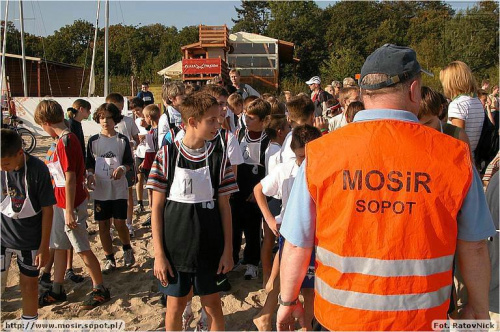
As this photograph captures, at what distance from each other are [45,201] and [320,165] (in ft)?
7.91

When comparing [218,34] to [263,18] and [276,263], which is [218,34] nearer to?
[276,263]

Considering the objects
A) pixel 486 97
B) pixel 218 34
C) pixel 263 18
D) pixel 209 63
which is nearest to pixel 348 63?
pixel 218 34

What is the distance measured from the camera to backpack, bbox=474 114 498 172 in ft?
12.5

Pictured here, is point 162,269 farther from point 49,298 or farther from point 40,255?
point 49,298

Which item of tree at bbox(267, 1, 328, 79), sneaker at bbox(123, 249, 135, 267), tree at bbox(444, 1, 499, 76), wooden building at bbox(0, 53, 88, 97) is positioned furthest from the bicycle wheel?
tree at bbox(267, 1, 328, 79)

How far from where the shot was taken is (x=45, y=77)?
106 feet

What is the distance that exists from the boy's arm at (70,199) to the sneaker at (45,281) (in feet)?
2.74

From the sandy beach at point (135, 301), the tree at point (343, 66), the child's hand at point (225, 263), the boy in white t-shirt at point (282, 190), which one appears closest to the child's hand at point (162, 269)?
the child's hand at point (225, 263)

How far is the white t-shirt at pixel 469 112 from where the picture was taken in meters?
3.64

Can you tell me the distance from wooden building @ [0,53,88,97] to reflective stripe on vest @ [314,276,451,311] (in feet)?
101

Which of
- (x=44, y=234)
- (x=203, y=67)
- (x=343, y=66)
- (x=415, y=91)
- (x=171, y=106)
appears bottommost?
(x=44, y=234)

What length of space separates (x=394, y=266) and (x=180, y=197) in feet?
5.14

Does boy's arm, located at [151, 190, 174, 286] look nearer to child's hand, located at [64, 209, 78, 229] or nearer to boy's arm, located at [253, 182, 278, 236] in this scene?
boy's arm, located at [253, 182, 278, 236]

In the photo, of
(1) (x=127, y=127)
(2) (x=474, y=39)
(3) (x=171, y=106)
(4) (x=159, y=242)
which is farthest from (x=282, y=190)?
(2) (x=474, y=39)
